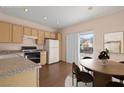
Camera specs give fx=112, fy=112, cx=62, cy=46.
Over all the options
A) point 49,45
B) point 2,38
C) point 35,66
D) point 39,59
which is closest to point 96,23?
point 49,45

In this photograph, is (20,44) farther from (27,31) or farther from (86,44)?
(86,44)

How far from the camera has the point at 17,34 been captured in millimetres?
5152

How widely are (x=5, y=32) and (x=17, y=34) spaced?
2.04ft

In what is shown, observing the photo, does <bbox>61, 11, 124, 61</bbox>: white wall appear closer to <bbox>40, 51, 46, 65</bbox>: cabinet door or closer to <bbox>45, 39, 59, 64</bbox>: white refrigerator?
<bbox>45, 39, 59, 64</bbox>: white refrigerator

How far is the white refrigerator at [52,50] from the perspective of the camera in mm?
6855

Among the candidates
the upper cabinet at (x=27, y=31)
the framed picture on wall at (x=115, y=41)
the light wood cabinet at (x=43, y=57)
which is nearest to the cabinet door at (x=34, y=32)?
the upper cabinet at (x=27, y=31)

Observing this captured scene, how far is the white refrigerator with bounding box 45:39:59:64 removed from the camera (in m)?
6.86

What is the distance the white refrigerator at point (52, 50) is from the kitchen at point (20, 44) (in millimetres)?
265

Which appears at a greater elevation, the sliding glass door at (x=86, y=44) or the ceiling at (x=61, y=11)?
the ceiling at (x=61, y=11)

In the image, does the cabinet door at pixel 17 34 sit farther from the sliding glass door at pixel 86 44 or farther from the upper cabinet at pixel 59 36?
the sliding glass door at pixel 86 44

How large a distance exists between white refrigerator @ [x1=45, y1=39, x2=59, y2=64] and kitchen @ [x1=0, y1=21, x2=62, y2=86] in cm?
26

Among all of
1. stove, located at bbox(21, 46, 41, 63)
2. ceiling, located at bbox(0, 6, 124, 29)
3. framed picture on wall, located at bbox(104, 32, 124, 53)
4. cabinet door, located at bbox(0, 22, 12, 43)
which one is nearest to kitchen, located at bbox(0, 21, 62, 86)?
cabinet door, located at bbox(0, 22, 12, 43)

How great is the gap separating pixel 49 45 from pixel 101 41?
10.1ft
